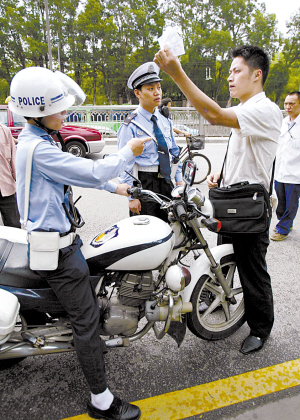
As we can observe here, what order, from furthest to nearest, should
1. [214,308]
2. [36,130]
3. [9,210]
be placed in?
Answer: [9,210] → [214,308] → [36,130]

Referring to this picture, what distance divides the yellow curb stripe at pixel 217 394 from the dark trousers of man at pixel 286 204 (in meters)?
2.50

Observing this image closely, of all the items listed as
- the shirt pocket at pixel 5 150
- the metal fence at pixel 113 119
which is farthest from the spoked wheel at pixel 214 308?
the metal fence at pixel 113 119

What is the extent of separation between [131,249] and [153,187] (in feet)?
4.13


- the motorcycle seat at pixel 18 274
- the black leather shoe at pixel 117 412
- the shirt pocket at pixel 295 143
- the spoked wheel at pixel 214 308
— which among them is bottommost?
the black leather shoe at pixel 117 412

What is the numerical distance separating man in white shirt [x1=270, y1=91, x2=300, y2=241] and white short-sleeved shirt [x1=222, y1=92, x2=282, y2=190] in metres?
2.33

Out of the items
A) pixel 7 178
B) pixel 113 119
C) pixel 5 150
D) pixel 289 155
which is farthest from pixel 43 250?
pixel 113 119

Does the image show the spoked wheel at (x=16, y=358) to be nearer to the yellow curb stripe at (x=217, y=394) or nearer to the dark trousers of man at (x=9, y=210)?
the yellow curb stripe at (x=217, y=394)

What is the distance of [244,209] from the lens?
2.11 m

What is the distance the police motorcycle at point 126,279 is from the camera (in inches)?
72.3

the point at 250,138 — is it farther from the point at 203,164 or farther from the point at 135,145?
the point at 203,164

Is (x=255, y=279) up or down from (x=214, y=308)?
up

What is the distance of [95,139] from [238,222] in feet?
29.7

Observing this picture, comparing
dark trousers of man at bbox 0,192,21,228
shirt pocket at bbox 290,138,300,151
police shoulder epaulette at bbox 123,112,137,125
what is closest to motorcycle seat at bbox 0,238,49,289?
police shoulder epaulette at bbox 123,112,137,125

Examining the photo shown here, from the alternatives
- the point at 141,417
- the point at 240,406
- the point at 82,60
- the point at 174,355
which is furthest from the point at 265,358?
the point at 82,60
